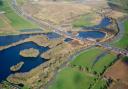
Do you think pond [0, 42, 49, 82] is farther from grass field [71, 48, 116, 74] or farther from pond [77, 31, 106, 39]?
pond [77, 31, 106, 39]

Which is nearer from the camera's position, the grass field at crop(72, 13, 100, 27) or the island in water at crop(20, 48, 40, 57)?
the island in water at crop(20, 48, 40, 57)

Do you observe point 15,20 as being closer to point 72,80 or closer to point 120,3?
point 72,80

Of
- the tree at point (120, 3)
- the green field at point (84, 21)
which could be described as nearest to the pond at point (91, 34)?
the green field at point (84, 21)

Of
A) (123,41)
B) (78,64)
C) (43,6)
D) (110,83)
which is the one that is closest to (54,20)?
(43,6)

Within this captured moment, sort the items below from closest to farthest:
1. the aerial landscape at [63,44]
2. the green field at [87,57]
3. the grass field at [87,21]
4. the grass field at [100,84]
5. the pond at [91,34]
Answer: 1. the grass field at [100,84]
2. the aerial landscape at [63,44]
3. the green field at [87,57]
4. the pond at [91,34]
5. the grass field at [87,21]

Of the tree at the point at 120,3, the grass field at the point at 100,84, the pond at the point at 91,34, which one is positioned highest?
the grass field at the point at 100,84

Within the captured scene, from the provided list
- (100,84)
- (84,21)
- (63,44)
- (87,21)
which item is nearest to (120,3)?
(87,21)

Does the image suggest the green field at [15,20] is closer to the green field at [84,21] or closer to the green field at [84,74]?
the green field at [84,21]

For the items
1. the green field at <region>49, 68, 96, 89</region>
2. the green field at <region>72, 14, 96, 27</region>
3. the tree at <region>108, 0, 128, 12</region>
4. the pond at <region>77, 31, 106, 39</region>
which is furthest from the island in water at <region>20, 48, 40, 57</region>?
the tree at <region>108, 0, 128, 12</region>
